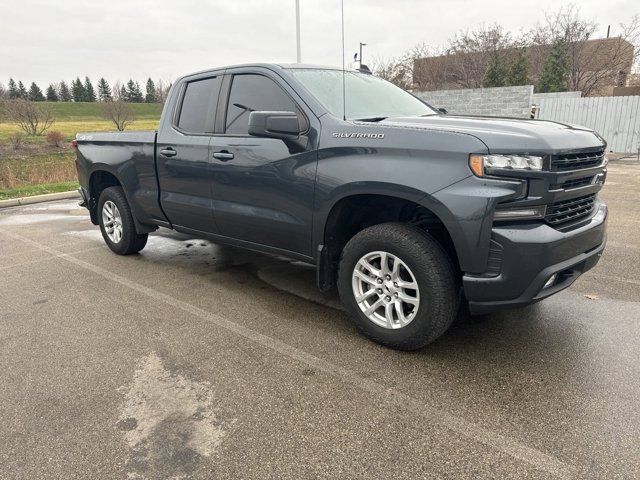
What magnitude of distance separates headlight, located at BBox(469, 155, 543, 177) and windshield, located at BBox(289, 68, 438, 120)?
110 cm

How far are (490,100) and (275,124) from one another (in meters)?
15.2

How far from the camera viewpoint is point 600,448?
7.24ft

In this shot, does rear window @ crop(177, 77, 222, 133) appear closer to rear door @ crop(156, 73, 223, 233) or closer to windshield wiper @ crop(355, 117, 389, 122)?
rear door @ crop(156, 73, 223, 233)

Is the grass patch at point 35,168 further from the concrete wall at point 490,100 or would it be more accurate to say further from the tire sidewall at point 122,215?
the concrete wall at point 490,100

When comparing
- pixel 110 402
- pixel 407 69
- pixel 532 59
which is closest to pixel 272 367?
pixel 110 402

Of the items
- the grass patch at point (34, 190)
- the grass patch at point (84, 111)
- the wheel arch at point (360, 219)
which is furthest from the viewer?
the grass patch at point (84, 111)

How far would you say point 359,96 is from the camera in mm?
3846

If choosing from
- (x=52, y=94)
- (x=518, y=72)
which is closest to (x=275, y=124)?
(x=518, y=72)

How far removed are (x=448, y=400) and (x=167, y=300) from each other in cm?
258

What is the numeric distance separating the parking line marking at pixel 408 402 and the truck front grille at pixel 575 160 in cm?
148

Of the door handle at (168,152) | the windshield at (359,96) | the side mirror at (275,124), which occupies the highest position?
the windshield at (359,96)

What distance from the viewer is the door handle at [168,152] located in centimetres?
445

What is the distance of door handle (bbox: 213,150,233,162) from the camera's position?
391 centimetres

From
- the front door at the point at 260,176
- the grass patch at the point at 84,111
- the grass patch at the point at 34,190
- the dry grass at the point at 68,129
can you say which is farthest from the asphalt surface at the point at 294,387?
the grass patch at the point at 84,111
